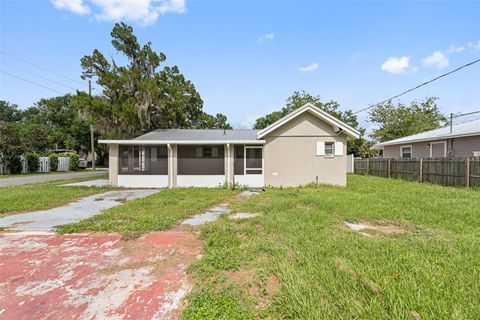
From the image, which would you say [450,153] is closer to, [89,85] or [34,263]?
[34,263]

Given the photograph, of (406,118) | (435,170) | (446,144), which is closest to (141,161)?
(435,170)

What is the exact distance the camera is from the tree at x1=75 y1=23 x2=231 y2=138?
1505 cm

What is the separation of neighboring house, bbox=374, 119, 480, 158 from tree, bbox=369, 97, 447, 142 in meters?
12.0

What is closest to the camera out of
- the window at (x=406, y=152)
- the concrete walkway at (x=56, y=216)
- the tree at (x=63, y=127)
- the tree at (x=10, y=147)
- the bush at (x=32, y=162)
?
the concrete walkway at (x=56, y=216)

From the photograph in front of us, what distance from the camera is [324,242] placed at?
4.11m

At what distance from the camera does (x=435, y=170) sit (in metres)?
12.6

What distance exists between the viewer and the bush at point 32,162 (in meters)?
21.3

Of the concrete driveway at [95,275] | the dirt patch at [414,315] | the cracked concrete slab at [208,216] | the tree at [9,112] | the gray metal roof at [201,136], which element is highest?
the tree at [9,112]

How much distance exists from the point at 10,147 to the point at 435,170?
2875cm

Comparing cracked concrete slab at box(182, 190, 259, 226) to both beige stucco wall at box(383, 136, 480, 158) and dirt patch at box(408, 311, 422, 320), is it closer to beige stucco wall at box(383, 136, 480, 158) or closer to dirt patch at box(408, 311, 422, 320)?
dirt patch at box(408, 311, 422, 320)

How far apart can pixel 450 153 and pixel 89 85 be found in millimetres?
28631

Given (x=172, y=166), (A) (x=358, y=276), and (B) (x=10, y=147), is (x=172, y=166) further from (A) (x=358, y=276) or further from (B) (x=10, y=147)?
(B) (x=10, y=147)

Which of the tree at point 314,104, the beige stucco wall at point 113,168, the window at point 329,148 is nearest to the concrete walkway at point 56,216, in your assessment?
the beige stucco wall at point 113,168

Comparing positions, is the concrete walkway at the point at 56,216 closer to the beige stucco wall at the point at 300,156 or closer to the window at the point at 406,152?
the beige stucco wall at the point at 300,156
